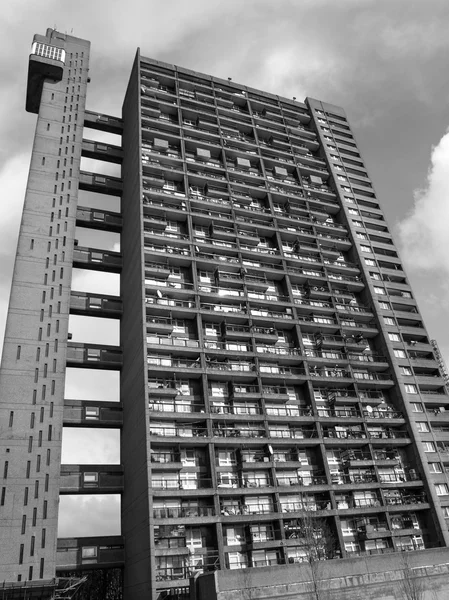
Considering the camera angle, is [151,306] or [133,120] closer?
[151,306]

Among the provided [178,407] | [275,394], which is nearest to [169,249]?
[178,407]

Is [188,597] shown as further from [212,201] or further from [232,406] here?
[212,201]

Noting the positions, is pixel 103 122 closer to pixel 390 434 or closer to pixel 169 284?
pixel 169 284

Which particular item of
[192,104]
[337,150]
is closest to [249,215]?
[192,104]

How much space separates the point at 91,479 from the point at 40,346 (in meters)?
14.2

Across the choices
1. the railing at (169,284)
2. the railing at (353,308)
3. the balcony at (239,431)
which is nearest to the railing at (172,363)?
the balcony at (239,431)

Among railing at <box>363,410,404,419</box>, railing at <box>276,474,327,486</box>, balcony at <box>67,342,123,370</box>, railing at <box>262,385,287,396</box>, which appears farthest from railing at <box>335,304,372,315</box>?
balcony at <box>67,342,123,370</box>

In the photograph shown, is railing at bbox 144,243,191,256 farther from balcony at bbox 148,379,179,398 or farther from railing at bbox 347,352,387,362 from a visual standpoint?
railing at bbox 347,352,387,362

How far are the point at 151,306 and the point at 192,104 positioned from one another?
38.0m

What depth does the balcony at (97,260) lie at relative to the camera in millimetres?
65188

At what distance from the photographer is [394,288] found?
73.8 m

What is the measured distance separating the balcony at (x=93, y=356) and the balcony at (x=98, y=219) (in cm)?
1739

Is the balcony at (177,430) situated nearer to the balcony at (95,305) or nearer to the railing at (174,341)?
the railing at (174,341)

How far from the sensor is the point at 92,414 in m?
55.5
